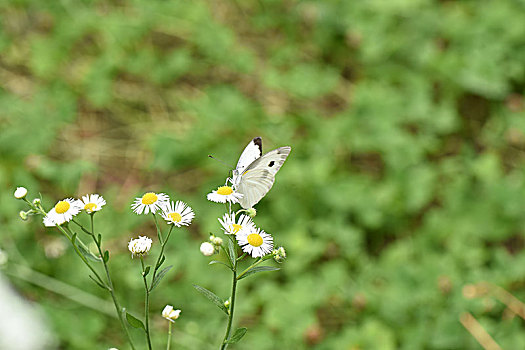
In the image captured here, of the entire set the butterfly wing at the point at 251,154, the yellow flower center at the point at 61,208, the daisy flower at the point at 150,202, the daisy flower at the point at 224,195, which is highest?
the butterfly wing at the point at 251,154

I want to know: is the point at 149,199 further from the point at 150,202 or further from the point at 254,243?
the point at 254,243

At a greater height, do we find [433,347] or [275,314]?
[275,314]

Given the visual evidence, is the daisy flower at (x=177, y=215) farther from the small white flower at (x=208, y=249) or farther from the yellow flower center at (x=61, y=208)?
the yellow flower center at (x=61, y=208)

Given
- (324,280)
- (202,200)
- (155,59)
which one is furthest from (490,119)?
(155,59)

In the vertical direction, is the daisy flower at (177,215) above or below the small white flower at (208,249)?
above

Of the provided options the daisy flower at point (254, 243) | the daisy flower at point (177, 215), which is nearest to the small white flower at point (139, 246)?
the daisy flower at point (177, 215)

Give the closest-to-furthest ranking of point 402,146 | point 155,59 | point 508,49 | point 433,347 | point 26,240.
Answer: point 433,347, point 26,240, point 402,146, point 508,49, point 155,59

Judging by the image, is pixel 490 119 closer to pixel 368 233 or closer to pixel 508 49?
pixel 508 49
